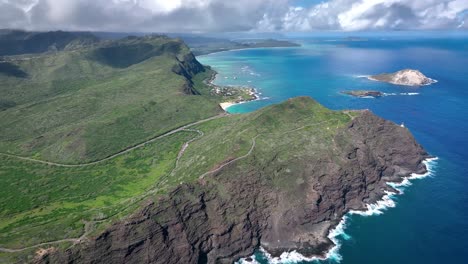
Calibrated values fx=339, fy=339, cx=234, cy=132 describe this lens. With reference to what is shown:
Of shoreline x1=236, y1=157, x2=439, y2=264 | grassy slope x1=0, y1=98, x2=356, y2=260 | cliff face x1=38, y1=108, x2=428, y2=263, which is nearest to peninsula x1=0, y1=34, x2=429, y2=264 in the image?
cliff face x1=38, y1=108, x2=428, y2=263

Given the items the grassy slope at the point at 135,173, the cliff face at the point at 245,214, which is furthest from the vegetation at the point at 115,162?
the cliff face at the point at 245,214

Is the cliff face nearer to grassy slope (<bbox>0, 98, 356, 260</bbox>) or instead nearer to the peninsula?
the peninsula

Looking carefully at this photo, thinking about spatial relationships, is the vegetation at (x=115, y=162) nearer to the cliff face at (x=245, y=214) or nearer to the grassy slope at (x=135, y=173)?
the grassy slope at (x=135, y=173)

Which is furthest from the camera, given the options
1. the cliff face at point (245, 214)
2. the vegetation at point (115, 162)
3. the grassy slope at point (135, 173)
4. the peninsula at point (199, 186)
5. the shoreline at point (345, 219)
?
the shoreline at point (345, 219)

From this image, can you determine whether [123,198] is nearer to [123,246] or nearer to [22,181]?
[123,246]

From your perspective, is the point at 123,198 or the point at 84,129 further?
the point at 84,129

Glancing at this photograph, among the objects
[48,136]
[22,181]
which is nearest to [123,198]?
[22,181]

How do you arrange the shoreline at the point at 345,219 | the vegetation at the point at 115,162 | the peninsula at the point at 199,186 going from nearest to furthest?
the peninsula at the point at 199,186 < the vegetation at the point at 115,162 < the shoreline at the point at 345,219
